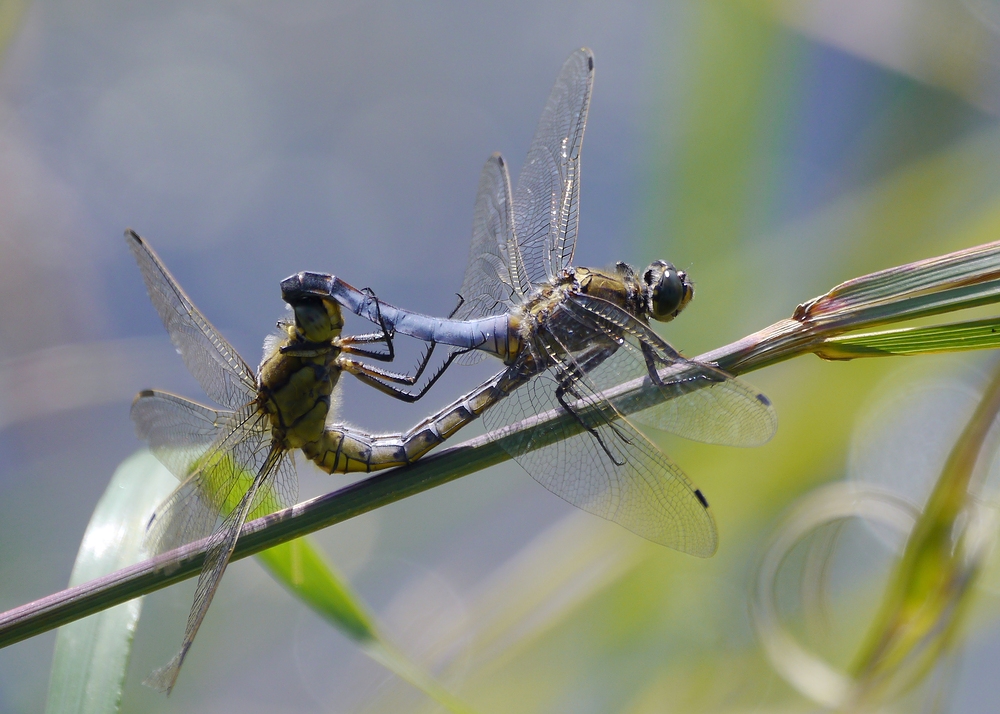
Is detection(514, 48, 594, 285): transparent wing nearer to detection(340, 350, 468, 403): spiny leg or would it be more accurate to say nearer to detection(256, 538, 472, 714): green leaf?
detection(340, 350, 468, 403): spiny leg

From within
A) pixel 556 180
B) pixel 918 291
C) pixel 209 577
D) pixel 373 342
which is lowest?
pixel 209 577

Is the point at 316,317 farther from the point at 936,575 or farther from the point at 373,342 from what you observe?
the point at 936,575

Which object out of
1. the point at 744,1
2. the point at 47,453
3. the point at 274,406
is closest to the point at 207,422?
the point at 274,406

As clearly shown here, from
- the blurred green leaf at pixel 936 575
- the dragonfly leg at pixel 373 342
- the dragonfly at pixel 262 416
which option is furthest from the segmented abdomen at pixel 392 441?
the blurred green leaf at pixel 936 575

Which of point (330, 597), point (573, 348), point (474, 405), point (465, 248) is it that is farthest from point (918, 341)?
point (465, 248)

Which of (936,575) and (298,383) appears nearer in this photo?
(936,575)

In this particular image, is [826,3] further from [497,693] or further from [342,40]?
[342,40]

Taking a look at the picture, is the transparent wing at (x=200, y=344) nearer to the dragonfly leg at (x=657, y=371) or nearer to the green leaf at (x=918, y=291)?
the dragonfly leg at (x=657, y=371)
